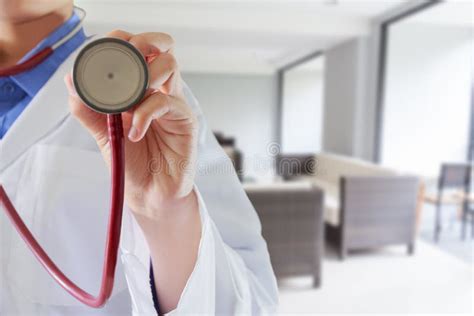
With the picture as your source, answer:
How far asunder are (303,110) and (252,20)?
444 cm

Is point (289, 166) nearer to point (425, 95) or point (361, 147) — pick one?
point (361, 147)

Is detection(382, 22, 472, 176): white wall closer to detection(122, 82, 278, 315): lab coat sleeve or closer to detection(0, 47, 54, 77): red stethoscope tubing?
detection(122, 82, 278, 315): lab coat sleeve

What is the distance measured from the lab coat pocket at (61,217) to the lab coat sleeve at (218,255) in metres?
0.04

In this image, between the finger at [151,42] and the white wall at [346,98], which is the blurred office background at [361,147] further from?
the finger at [151,42]

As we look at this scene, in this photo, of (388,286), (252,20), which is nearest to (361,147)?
(252,20)

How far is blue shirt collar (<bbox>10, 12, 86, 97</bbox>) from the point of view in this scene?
1.21 ft

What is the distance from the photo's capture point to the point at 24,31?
37cm

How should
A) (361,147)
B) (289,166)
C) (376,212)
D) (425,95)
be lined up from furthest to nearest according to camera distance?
(425,95)
(361,147)
(376,212)
(289,166)

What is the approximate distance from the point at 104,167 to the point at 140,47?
0.48 feet

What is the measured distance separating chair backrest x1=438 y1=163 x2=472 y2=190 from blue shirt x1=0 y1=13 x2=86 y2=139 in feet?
8.92

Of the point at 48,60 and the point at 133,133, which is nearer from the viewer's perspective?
the point at 133,133

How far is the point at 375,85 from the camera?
11.1 ft

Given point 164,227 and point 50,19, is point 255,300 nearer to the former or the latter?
point 164,227

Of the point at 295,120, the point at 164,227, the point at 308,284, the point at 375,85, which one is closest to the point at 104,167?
the point at 164,227
